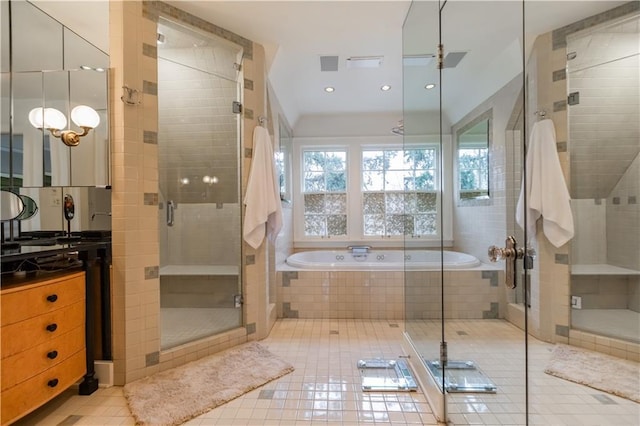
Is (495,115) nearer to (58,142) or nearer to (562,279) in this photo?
(562,279)

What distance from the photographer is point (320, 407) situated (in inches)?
66.9

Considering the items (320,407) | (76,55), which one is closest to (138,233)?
(76,55)

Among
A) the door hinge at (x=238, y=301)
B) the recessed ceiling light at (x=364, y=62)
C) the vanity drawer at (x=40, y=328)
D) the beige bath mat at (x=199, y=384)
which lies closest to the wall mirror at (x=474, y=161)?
the recessed ceiling light at (x=364, y=62)

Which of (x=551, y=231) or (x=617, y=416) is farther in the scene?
(x=551, y=231)

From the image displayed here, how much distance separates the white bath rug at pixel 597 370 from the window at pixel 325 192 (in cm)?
317

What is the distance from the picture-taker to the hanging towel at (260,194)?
249 cm

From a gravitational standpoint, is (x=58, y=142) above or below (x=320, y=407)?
above

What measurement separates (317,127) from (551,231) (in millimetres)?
3515

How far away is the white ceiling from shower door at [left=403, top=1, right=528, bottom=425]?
0.01 meters

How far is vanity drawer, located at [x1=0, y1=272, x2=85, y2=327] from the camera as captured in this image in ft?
4.55

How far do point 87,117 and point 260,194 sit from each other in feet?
4.18

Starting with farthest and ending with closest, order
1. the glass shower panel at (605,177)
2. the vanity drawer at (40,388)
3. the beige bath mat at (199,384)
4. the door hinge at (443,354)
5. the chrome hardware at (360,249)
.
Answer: the chrome hardware at (360,249), the door hinge at (443,354), the beige bath mat at (199,384), the vanity drawer at (40,388), the glass shower panel at (605,177)

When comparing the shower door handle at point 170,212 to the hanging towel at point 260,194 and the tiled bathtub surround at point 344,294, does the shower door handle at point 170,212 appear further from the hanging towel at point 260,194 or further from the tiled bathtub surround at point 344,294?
the tiled bathtub surround at point 344,294

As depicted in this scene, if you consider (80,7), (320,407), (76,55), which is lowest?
(320,407)
